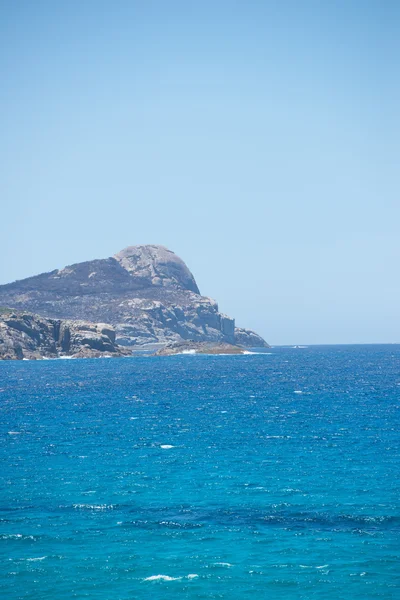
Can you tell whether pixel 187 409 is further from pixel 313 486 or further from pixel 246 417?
pixel 313 486

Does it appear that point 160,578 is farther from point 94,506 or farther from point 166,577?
point 94,506

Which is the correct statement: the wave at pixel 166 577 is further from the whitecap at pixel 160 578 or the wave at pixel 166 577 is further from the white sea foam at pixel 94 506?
the white sea foam at pixel 94 506

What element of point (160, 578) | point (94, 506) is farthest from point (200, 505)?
point (160, 578)

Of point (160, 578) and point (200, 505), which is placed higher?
point (200, 505)

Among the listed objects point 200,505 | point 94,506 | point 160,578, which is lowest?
point 160,578

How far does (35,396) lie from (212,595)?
104 meters

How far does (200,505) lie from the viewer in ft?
167

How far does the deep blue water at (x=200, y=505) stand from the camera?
37.5 meters

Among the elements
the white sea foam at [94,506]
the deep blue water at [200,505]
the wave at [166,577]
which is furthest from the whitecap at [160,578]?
the white sea foam at [94,506]

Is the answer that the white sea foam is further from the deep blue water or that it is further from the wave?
the wave

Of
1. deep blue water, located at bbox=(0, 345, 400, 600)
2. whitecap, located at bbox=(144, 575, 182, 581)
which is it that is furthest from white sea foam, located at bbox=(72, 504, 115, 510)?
whitecap, located at bbox=(144, 575, 182, 581)

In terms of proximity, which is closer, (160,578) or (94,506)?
(160,578)

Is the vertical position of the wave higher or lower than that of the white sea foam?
lower

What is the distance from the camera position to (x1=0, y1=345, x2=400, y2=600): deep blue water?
1476 inches
